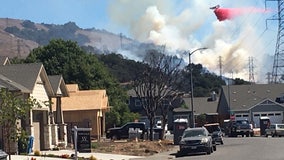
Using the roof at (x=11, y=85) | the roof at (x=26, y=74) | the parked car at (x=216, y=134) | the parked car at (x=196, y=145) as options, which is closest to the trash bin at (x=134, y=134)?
the parked car at (x=216, y=134)

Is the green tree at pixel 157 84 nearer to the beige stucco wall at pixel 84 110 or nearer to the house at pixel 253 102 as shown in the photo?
the beige stucco wall at pixel 84 110

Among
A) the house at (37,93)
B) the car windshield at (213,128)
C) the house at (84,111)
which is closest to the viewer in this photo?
the house at (37,93)

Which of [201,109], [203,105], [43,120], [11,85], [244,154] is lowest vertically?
[244,154]

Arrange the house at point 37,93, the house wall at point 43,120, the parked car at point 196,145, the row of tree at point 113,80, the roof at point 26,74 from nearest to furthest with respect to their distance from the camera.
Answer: the parked car at point 196,145
the house at point 37,93
the roof at point 26,74
the house wall at point 43,120
the row of tree at point 113,80

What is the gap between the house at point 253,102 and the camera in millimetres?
104188

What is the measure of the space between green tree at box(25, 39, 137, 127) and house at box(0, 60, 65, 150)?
36790 millimetres

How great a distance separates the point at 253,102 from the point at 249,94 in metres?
3.09

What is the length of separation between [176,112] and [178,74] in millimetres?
Answer: 40754

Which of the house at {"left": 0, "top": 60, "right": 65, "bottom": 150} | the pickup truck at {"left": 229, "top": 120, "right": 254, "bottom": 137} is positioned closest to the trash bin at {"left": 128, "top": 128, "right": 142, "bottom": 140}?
the house at {"left": 0, "top": 60, "right": 65, "bottom": 150}

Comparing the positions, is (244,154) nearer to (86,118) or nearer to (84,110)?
(84,110)

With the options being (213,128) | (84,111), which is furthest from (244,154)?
(84,111)

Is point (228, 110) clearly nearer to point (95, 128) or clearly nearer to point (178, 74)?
point (178, 74)

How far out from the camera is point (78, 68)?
8600 cm

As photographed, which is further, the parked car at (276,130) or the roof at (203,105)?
the roof at (203,105)
